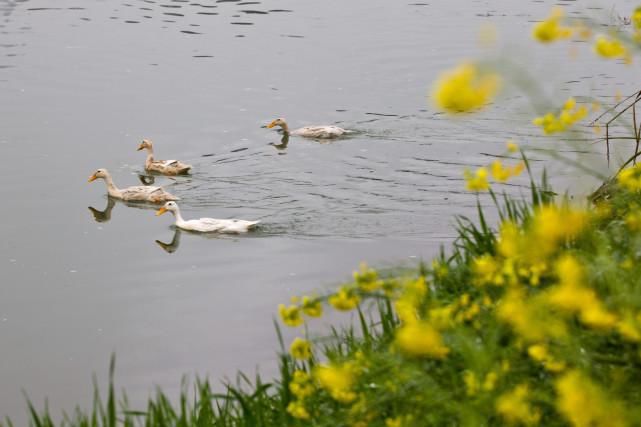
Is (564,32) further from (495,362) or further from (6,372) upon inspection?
(6,372)

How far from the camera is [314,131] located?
16.1 meters

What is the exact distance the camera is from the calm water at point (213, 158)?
390 inches

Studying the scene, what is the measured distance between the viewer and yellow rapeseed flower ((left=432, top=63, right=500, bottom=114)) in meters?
2.76

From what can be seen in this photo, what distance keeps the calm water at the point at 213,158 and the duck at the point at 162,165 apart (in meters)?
0.19

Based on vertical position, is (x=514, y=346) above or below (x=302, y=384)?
above

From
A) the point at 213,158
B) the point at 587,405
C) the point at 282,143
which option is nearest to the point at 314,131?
the point at 282,143

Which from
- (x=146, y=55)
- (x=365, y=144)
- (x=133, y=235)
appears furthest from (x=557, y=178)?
(x=146, y=55)

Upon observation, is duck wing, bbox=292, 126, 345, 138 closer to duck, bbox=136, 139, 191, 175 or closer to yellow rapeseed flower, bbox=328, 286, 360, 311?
duck, bbox=136, 139, 191, 175

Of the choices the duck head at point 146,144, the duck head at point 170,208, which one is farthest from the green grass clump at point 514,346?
the duck head at point 146,144

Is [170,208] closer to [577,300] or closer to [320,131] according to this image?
[320,131]

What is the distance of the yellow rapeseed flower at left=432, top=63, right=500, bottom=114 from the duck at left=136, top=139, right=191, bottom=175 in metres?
12.1

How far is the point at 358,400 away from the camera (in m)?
4.05

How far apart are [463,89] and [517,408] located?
83cm

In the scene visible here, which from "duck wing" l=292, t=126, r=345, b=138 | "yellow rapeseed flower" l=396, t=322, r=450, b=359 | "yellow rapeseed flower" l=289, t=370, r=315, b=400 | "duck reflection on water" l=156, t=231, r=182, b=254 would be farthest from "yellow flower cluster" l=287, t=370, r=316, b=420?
"duck wing" l=292, t=126, r=345, b=138
